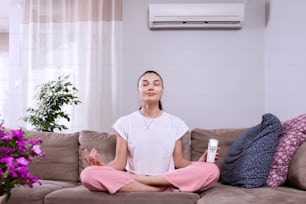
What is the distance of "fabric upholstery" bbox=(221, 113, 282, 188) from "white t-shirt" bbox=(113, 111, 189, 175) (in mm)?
394

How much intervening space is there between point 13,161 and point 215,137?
1716 mm

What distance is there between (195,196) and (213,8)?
6.44 feet

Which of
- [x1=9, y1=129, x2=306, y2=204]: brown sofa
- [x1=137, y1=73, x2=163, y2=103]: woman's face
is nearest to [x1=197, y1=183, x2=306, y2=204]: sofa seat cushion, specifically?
[x1=9, y1=129, x2=306, y2=204]: brown sofa

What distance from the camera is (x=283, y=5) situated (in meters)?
3.30

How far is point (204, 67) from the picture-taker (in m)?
3.67

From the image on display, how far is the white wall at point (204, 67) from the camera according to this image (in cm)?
365

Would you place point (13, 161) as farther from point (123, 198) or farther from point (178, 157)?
point (178, 157)

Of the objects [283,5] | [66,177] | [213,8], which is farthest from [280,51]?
[66,177]

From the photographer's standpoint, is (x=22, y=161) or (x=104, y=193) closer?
(x=22, y=161)

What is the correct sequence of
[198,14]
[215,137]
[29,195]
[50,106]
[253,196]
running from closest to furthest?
[253,196], [29,195], [215,137], [50,106], [198,14]

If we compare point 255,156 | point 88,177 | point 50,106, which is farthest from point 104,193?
point 50,106

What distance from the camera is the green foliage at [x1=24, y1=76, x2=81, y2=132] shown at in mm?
3338

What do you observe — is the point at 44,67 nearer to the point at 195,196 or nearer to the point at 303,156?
the point at 195,196

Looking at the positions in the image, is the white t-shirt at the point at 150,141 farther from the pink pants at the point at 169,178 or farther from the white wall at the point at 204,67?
the white wall at the point at 204,67
